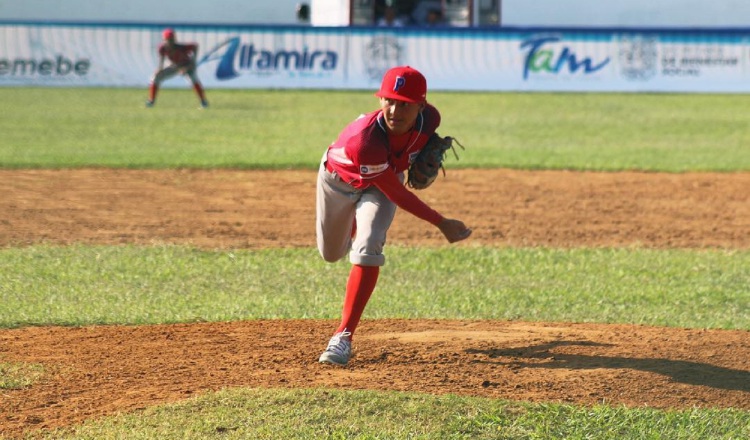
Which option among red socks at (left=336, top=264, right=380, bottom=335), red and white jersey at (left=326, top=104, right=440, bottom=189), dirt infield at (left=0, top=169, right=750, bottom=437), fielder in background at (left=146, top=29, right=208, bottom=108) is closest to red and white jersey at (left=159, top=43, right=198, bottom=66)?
fielder in background at (left=146, top=29, right=208, bottom=108)

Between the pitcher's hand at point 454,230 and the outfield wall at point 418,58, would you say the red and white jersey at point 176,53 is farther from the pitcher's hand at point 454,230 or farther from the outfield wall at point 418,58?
the pitcher's hand at point 454,230

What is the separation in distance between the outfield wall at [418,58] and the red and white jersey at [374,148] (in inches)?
820

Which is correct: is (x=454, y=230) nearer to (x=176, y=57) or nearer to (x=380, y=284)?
(x=380, y=284)

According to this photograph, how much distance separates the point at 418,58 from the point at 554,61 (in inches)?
135

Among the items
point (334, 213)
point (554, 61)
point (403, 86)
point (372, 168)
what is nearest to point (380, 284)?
point (334, 213)

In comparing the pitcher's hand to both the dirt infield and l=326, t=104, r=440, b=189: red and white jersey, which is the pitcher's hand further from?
the dirt infield

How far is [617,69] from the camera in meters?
27.1

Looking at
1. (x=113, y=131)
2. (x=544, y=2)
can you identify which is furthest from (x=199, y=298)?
(x=544, y=2)

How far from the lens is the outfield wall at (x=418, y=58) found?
87.1 feet

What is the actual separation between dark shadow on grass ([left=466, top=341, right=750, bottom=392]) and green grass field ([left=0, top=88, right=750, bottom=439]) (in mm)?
439

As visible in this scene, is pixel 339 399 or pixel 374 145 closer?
pixel 339 399

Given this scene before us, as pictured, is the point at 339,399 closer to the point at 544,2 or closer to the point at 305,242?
the point at 305,242

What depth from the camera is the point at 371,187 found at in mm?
6043

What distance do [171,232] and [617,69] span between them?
18820 mm
